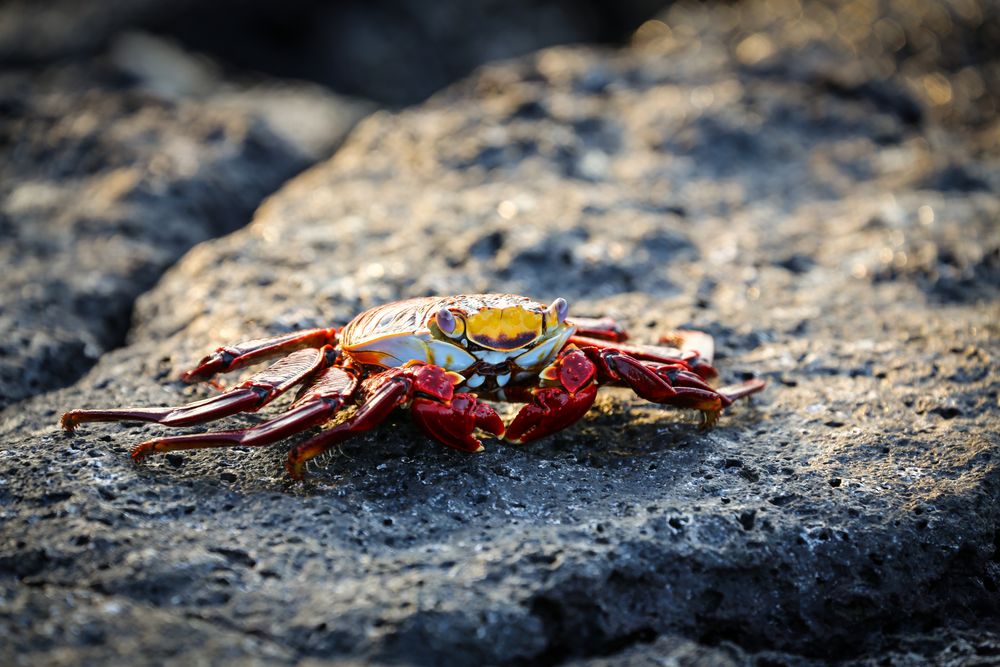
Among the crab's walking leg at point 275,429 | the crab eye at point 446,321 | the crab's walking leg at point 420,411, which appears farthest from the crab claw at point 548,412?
the crab's walking leg at point 275,429

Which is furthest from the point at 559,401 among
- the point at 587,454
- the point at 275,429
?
the point at 275,429

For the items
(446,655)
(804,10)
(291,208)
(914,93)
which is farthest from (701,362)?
(804,10)

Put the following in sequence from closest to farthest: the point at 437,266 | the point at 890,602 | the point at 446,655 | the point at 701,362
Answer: the point at 446,655, the point at 890,602, the point at 701,362, the point at 437,266

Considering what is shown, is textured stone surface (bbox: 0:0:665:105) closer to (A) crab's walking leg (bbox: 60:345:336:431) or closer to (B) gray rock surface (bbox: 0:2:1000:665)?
(B) gray rock surface (bbox: 0:2:1000:665)

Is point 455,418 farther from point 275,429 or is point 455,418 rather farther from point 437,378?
point 275,429

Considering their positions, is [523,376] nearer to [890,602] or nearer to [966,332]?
[890,602]

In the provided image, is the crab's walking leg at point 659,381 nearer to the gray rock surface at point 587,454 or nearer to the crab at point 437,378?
the crab at point 437,378

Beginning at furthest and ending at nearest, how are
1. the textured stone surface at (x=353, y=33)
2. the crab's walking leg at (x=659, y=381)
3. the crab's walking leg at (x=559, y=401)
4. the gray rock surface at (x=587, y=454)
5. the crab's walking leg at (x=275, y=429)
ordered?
the textured stone surface at (x=353, y=33) < the crab's walking leg at (x=659, y=381) < the crab's walking leg at (x=559, y=401) < the crab's walking leg at (x=275, y=429) < the gray rock surface at (x=587, y=454)

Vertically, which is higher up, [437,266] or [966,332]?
[437,266]
